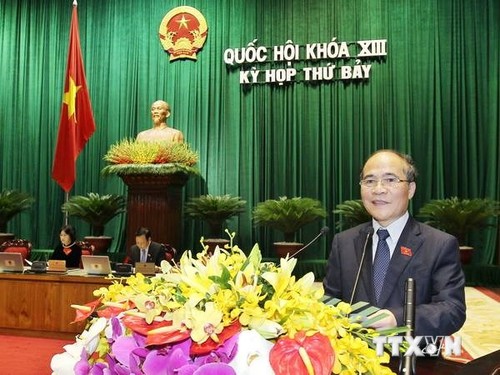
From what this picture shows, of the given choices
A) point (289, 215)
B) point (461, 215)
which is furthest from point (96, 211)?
point (461, 215)

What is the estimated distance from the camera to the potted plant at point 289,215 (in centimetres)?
723

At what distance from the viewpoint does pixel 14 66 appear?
9664 mm

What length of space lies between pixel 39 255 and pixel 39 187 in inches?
53.7

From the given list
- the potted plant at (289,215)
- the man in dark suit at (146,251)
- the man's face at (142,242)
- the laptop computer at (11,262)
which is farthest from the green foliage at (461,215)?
the laptop computer at (11,262)

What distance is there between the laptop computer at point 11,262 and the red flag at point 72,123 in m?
2.52

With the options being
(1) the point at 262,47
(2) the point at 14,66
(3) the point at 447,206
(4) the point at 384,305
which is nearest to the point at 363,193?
(4) the point at 384,305

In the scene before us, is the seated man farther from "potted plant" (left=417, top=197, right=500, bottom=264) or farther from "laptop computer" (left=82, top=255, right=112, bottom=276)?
"potted plant" (left=417, top=197, right=500, bottom=264)

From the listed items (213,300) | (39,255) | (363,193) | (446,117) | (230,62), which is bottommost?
(39,255)

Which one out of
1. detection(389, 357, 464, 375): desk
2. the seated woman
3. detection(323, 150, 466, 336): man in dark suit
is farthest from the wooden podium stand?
detection(389, 357, 464, 375): desk

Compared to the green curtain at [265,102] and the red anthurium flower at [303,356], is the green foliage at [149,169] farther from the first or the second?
the red anthurium flower at [303,356]

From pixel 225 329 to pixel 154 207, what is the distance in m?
6.21

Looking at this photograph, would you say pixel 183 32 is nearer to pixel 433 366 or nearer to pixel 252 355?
pixel 433 366

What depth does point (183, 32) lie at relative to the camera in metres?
9.02

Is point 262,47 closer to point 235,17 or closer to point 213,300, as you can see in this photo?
point 235,17
